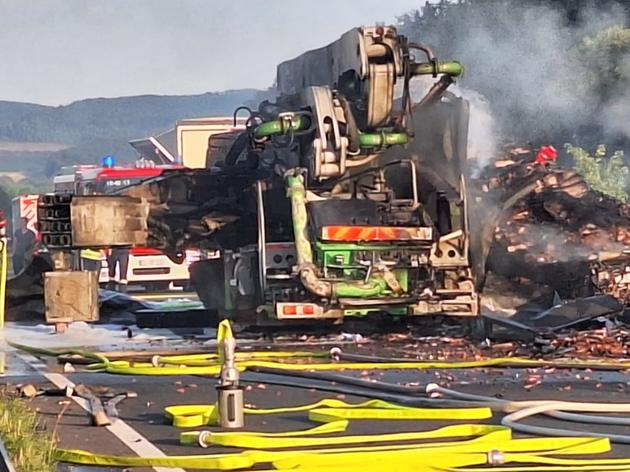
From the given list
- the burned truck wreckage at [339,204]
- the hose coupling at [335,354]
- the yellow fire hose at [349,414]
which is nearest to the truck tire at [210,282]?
the burned truck wreckage at [339,204]

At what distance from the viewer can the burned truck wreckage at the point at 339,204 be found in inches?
576

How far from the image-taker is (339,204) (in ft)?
48.7

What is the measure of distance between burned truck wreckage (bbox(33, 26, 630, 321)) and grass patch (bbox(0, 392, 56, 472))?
5.54 m

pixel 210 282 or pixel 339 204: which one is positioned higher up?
pixel 339 204

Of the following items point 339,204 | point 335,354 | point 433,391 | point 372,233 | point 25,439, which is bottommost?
point 25,439

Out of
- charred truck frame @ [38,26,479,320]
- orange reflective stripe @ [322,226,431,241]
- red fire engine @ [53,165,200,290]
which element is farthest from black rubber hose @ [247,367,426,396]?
red fire engine @ [53,165,200,290]

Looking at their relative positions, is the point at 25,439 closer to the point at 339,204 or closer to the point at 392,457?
the point at 392,457

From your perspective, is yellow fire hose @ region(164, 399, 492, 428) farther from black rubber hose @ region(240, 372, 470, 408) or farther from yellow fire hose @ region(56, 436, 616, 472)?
yellow fire hose @ region(56, 436, 616, 472)

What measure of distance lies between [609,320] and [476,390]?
4.84 m

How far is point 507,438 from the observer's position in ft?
27.1

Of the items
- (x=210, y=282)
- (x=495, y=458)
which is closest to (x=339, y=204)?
(x=210, y=282)

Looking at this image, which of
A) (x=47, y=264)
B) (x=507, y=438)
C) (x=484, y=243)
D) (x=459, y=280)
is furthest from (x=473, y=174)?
(x=507, y=438)

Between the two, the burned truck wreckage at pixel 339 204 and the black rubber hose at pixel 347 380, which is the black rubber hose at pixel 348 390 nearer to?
the black rubber hose at pixel 347 380

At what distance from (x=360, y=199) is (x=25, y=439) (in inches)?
299
